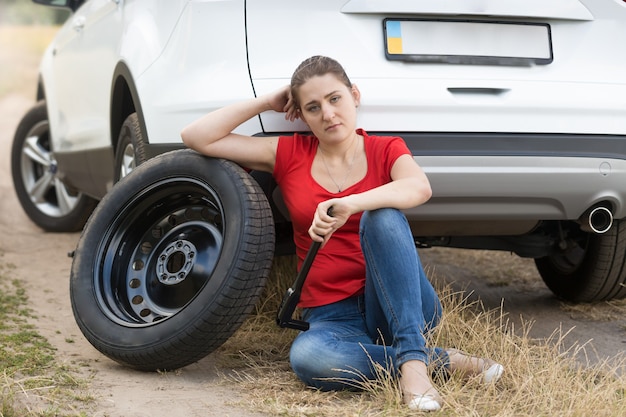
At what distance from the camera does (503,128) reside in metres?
3.64

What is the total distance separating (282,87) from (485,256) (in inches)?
127

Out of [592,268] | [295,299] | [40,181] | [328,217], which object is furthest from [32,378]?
[40,181]

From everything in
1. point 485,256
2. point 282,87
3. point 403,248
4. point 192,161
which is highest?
point 282,87

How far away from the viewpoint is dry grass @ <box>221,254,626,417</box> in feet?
9.69

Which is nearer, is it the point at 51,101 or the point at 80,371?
the point at 80,371

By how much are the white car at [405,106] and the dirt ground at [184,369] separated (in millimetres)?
138

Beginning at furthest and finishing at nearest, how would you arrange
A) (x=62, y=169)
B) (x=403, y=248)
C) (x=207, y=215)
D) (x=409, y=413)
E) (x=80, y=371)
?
(x=62, y=169), (x=207, y=215), (x=80, y=371), (x=403, y=248), (x=409, y=413)

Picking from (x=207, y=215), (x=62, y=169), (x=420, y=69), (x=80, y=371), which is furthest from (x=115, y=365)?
(x=62, y=169)

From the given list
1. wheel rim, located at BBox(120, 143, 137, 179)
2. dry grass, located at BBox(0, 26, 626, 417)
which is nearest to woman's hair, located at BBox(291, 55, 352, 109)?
dry grass, located at BBox(0, 26, 626, 417)

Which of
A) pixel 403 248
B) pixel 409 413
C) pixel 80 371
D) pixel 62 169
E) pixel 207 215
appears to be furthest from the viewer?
pixel 62 169

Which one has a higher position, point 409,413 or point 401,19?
point 401,19

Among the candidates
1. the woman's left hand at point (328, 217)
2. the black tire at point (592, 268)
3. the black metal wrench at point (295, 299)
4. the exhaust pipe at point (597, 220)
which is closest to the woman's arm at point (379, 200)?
the woman's left hand at point (328, 217)

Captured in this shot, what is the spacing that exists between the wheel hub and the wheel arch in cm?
74

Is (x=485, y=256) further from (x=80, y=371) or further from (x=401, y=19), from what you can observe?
(x=80, y=371)
